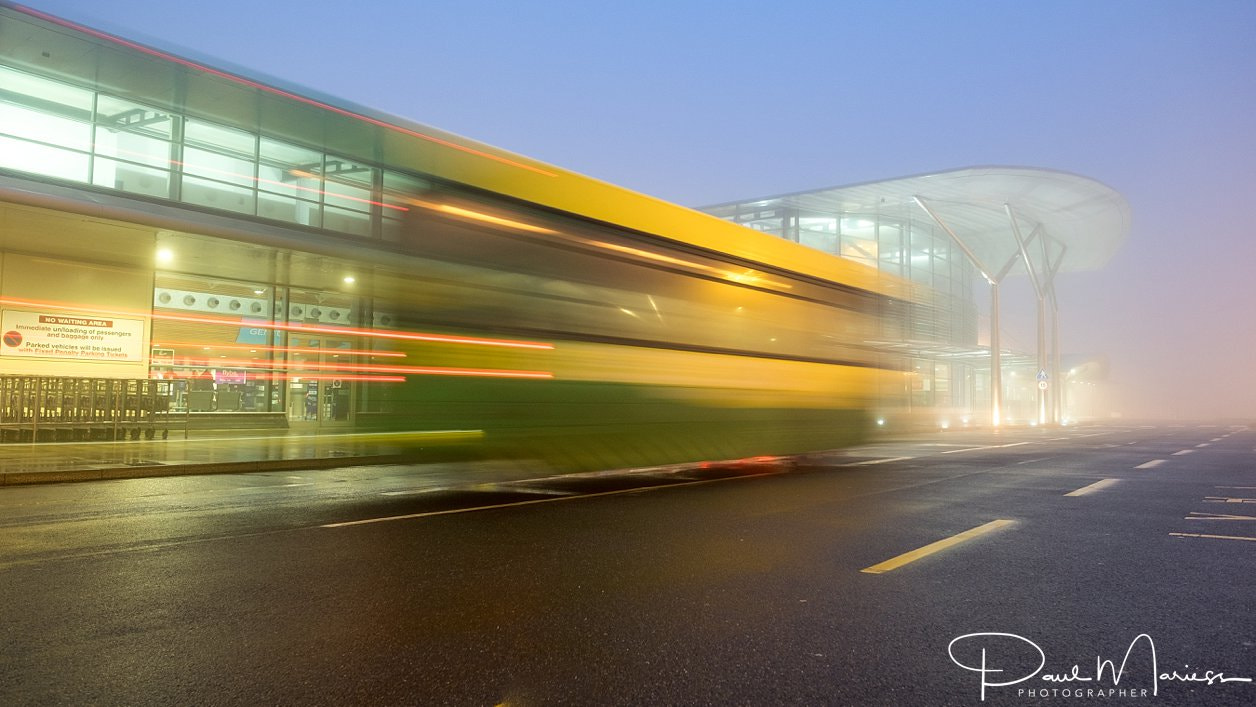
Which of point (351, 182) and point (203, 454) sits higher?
point (351, 182)

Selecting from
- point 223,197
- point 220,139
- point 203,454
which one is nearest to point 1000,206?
point 223,197

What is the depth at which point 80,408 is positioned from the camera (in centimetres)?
1719

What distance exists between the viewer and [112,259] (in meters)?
19.4

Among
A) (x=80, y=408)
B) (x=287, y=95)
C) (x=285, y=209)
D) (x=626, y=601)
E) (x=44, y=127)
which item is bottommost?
(x=626, y=601)

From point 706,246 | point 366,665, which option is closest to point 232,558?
point 366,665

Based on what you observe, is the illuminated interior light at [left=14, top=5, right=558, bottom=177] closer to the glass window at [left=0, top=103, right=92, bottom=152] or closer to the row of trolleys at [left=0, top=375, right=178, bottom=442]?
the glass window at [left=0, top=103, right=92, bottom=152]

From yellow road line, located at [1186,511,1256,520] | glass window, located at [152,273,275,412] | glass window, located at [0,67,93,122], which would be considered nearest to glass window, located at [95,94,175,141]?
glass window, located at [0,67,93,122]

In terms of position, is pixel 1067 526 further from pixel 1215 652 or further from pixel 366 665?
pixel 366 665

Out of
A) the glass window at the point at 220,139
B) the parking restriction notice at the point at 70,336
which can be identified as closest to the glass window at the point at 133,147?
the glass window at the point at 220,139

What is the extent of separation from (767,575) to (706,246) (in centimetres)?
626

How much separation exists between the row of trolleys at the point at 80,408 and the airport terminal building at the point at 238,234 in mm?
76

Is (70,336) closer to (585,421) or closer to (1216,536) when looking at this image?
(585,421)

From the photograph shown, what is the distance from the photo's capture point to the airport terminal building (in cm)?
778

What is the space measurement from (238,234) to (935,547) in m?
15.2
